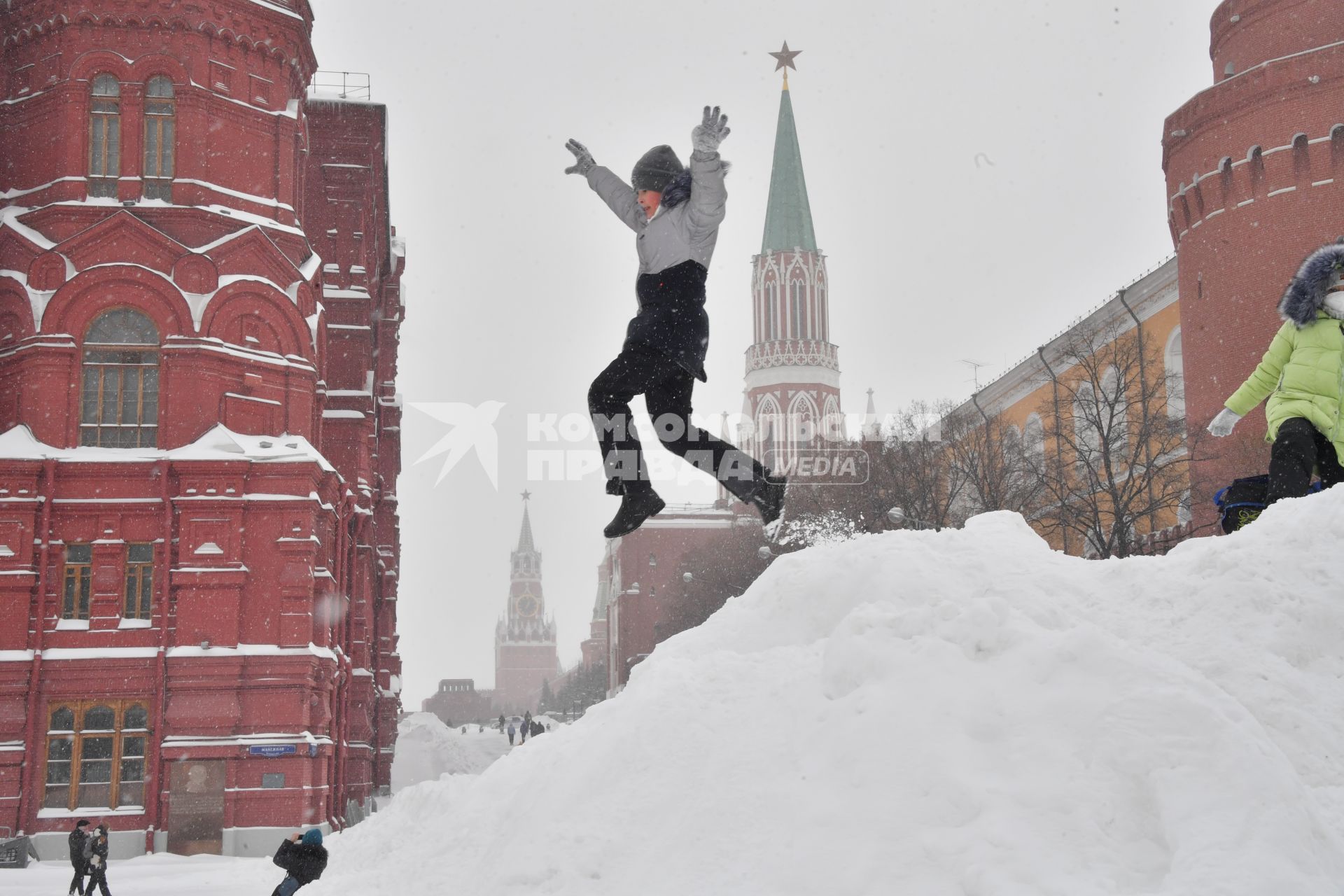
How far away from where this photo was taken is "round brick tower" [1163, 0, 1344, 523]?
143 ft

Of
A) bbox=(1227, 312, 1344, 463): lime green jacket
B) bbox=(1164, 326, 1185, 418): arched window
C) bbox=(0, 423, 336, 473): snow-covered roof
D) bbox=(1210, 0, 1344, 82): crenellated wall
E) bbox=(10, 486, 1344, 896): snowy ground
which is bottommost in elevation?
bbox=(10, 486, 1344, 896): snowy ground

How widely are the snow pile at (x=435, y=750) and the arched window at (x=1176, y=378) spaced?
3044 cm

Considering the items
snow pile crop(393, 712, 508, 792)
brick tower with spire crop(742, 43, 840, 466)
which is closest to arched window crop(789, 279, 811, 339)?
brick tower with spire crop(742, 43, 840, 466)

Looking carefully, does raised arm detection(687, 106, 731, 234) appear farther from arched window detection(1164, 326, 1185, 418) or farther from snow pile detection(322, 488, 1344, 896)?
arched window detection(1164, 326, 1185, 418)

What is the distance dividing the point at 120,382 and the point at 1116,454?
29.5 metres

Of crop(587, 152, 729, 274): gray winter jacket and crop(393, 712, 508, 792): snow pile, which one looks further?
crop(393, 712, 508, 792): snow pile

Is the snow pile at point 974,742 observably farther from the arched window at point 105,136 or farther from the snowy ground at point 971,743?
the arched window at point 105,136

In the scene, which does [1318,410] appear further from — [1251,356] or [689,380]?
[1251,356]

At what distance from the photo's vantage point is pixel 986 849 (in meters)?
7.04

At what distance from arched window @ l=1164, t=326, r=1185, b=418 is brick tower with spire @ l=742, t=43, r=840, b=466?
58752 mm

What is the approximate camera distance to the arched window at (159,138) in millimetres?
32188

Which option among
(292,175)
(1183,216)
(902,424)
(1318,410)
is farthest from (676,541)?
(1318,410)

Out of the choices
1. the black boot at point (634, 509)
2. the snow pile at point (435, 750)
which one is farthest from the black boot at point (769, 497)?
the snow pile at point (435, 750)

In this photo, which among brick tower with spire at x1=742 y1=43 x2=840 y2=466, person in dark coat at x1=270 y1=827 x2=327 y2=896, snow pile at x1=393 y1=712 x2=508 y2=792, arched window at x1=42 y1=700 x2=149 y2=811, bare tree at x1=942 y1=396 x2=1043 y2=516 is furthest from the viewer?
brick tower with spire at x1=742 y1=43 x2=840 y2=466
